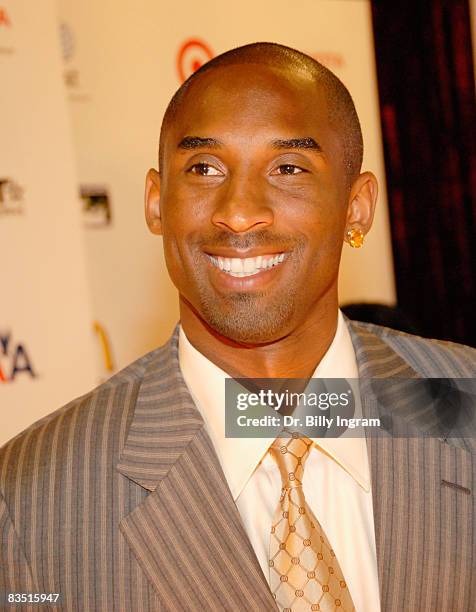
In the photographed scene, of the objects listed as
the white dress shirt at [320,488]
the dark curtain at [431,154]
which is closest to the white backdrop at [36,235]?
the white dress shirt at [320,488]

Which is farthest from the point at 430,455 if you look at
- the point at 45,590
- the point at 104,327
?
the point at 104,327

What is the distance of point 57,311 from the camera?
9.22 feet

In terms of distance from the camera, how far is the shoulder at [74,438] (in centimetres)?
188

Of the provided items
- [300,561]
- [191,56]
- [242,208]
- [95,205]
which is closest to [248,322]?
[242,208]

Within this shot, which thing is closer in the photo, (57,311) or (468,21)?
(57,311)

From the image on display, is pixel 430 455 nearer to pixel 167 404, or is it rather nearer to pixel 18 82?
pixel 167 404

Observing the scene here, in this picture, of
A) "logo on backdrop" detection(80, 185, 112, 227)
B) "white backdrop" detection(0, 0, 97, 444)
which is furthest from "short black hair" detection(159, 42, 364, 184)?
"logo on backdrop" detection(80, 185, 112, 227)

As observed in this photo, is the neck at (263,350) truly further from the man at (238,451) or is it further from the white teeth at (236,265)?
the white teeth at (236,265)

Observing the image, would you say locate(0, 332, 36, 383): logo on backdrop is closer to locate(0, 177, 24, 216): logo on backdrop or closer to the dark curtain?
locate(0, 177, 24, 216): logo on backdrop

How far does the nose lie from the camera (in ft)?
5.95

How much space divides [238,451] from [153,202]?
0.57 metres

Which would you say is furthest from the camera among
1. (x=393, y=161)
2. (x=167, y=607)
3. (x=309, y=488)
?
(x=393, y=161)

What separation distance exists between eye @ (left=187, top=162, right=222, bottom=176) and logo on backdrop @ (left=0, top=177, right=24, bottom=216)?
36.9 inches

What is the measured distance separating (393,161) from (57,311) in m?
2.79
